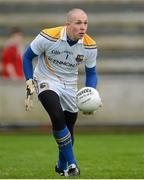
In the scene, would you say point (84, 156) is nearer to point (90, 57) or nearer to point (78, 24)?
point (90, 57)

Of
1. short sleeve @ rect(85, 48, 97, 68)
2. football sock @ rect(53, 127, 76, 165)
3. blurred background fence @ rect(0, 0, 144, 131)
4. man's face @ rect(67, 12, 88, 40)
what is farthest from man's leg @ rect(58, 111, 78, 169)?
blurred background fence @ rect(0, 0, 144, 131)

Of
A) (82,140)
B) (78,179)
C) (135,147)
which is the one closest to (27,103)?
(78,179)

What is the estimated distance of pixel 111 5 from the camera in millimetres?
22875

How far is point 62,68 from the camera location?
462 inches

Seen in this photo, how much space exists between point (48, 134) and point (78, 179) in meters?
9.61

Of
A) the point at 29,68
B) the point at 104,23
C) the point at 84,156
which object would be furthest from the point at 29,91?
the point at 104,23

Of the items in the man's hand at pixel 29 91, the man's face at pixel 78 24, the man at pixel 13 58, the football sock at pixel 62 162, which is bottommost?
the man at pixel 13 58

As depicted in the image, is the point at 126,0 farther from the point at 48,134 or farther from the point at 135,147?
the point at 135,147

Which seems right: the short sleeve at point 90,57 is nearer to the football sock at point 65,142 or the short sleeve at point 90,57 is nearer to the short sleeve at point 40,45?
the short sleeve at point 40,45

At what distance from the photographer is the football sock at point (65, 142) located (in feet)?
37.6

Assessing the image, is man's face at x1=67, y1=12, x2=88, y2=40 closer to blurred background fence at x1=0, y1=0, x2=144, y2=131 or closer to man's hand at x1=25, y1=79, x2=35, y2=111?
man's hand at x1=25, y1=79, x2=35, y2=111

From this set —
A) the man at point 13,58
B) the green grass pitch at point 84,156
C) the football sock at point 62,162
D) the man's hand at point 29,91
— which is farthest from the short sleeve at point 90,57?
the man at point 13,58

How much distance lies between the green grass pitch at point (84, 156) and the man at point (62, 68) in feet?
1.92

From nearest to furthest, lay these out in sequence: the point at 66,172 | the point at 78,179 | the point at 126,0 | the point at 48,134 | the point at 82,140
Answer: the point at 78,179 → the point at 66,172 → the point at 82,140 → the point at 48,134 → the point at 126,0
